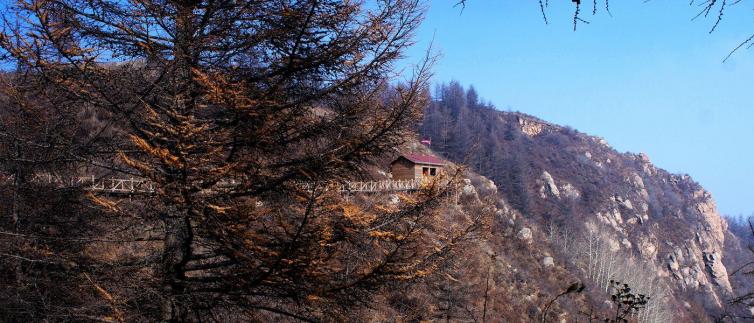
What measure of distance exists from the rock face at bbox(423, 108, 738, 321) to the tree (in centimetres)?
4251

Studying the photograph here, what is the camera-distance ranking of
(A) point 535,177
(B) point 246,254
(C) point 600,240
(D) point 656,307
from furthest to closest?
(A) point 535,177
(C) point 600,240
(D) point 656,307
(B) point 246,254

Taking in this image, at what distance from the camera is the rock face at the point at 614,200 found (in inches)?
2785

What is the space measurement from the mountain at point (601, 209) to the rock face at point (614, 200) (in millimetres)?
239

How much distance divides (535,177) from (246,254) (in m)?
85.6

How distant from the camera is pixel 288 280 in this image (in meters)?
4.60

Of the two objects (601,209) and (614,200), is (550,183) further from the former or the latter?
(614,200)

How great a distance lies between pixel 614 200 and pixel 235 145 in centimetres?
9760

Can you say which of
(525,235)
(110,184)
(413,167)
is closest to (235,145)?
(110,184)

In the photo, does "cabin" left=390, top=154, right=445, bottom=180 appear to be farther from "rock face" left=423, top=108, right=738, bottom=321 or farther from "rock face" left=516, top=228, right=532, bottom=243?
"rock face" left=423, top=108, right=738, bottom=321

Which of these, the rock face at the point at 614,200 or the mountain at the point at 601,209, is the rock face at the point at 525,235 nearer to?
the rock face at the point at 614,200

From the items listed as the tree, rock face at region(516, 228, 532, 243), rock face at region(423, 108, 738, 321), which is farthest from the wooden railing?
rock face at region(423, 108, 738, 321)

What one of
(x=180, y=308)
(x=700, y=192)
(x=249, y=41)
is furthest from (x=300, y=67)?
(x=700, y=192)

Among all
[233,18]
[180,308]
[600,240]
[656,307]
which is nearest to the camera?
[180,308]

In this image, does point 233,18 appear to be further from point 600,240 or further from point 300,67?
point 600,240
